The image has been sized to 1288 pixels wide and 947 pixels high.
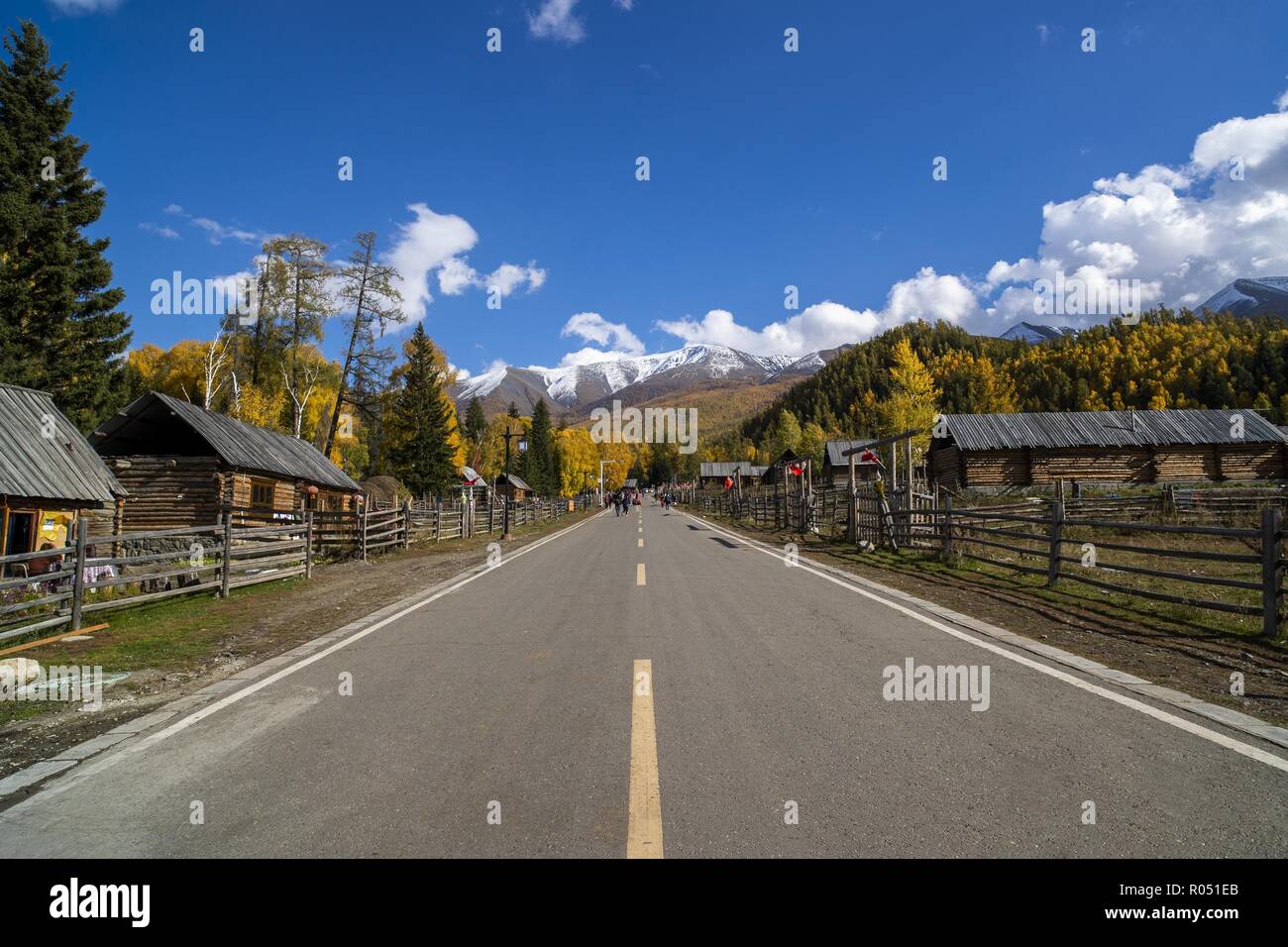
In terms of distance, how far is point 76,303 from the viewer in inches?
1091

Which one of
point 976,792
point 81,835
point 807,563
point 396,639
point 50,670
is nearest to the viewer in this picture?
point 81,835

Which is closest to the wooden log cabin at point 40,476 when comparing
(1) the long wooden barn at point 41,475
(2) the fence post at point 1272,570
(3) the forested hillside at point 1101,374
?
(1) the long wooden barn at point 41,475

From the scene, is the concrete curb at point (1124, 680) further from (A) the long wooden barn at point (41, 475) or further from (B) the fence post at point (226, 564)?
(A) the long wooden barn at point (41, 475)

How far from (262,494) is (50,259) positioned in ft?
43.3

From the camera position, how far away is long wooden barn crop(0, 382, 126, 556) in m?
16.0

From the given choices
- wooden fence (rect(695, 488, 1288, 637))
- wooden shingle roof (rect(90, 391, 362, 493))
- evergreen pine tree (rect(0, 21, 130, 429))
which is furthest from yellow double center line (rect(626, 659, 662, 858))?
evergreen pine tree (rect(0, 21, 130, 429))

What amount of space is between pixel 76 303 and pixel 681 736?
3536cm

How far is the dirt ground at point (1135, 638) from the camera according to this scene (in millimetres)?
5750

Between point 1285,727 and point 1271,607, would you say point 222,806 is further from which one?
point 1271,607

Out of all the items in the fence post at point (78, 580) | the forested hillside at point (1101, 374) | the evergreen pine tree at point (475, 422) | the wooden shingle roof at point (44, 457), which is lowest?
the fence post at point (78, 580)

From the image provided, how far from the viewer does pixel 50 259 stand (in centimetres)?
2656

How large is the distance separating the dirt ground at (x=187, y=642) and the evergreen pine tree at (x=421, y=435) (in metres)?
32.7

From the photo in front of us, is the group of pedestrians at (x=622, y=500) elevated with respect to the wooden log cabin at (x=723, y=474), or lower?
lower
